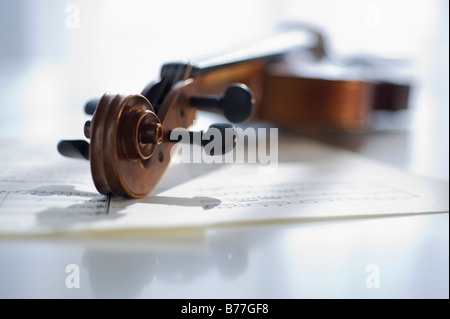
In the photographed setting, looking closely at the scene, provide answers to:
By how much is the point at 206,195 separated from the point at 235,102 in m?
0.17

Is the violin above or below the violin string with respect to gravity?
below

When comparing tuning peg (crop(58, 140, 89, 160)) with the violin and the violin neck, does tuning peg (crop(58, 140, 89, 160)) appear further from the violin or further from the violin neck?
the violin neck

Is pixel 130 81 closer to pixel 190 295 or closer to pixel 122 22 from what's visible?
pixel 122 22

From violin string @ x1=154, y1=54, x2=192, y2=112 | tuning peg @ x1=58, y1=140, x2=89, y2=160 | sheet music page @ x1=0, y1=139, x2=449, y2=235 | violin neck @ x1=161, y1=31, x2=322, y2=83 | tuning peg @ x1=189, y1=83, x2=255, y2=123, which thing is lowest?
sheet music page @ x1=0, y1=139, x2=449, y2=235

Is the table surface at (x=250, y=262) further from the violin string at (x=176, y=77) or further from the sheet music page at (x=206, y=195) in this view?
the violin string at (x=176, y=77)

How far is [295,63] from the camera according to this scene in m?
1.74

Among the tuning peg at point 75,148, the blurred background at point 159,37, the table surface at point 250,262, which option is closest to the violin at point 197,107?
the tuning peg at point 75,148

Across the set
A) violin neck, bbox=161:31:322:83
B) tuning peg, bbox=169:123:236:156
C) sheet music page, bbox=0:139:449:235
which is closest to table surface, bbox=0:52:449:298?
sheet music page, bbox=0:139:449:235

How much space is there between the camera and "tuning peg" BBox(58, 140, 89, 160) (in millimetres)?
653

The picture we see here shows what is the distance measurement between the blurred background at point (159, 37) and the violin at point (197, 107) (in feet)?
1.46

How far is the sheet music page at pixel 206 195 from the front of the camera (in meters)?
0.59

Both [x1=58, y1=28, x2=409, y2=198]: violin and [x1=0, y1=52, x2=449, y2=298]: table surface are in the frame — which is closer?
[x1=0, y1=52, x2=449, y2=298]: table surface

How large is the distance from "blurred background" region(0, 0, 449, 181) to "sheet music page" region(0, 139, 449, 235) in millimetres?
938
